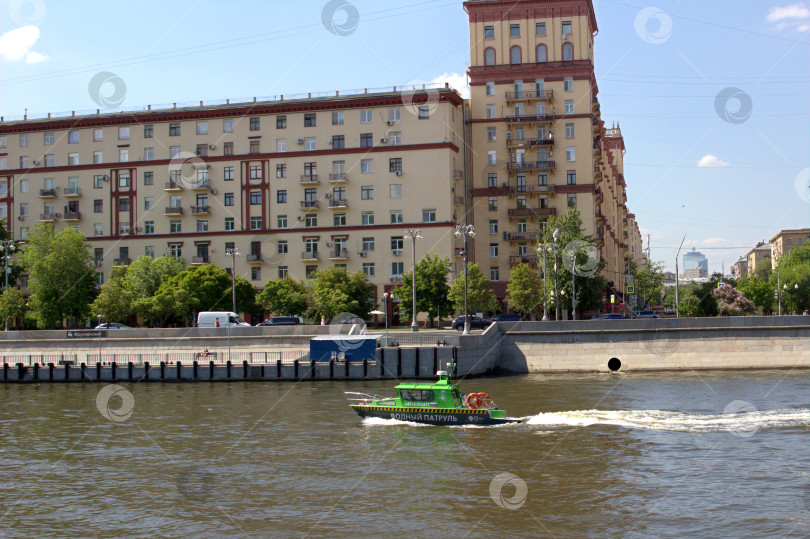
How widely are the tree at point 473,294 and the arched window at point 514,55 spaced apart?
85.7 ft

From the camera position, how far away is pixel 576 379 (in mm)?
52312

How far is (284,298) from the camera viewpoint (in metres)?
77.6

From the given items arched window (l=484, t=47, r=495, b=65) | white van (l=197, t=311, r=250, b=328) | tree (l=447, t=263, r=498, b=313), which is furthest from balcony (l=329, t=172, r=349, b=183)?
white van (l=197, t=311, r=250, b=328)

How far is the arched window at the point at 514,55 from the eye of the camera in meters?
89.3

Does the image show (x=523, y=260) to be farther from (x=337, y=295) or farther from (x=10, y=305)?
(x=10, y=305)

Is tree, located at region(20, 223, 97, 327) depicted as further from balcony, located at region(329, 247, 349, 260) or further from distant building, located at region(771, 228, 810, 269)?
distant building, located at region(771, 228, 810, 269)

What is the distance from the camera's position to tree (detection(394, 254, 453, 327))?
77.4m

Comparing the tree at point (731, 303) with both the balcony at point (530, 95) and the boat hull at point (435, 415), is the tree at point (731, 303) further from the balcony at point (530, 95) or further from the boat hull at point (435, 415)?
the boat hull at point (435, 415)

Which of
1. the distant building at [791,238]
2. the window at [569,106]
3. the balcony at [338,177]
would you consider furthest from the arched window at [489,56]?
the distant building at [791,238]

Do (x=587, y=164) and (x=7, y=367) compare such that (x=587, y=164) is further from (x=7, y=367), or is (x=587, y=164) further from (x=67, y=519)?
(x=67, y=519)

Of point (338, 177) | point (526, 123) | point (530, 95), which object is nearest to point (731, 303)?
point (526, 123)

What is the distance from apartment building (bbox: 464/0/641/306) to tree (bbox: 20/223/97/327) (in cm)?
4223

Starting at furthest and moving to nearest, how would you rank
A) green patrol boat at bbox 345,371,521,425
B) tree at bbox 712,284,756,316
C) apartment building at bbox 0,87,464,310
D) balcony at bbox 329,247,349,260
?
1. tree at bbox 712,284,756,316
2. balcony at bbox 329,247,349,260
3. apartment building at bbox 0,87,464,310
4. green patrol boat at bbox 345,371,521,425

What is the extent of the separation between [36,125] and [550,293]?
63194 millimetres
